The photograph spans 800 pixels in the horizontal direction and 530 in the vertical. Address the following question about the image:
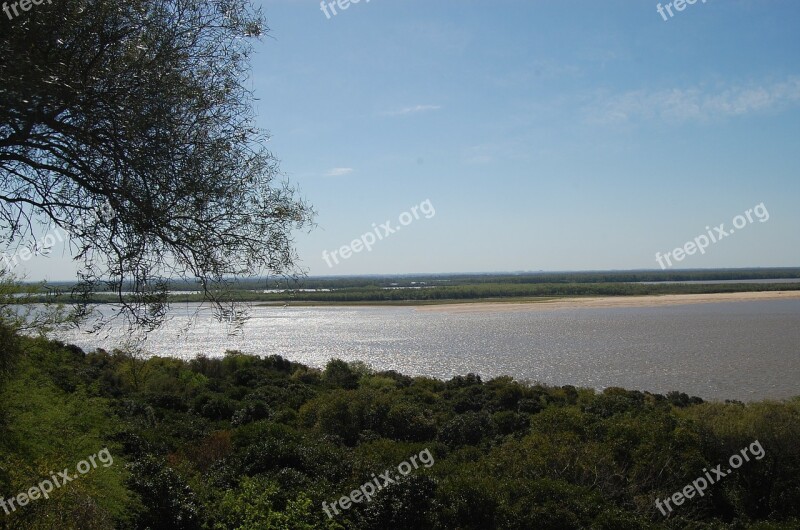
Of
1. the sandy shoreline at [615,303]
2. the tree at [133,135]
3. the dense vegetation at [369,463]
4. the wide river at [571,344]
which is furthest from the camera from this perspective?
the sandy shoreline at [615,303]

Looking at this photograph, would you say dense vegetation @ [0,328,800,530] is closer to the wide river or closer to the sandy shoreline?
the wide river

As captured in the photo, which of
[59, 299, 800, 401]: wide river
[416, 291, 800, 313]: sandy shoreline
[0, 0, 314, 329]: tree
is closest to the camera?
[0, 0, 314, 329]: tree

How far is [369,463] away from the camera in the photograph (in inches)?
482

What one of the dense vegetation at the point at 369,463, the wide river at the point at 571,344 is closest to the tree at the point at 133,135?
the dense vegetation at the point at 369,463

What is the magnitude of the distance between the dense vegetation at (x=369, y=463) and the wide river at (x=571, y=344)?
6.73 metres

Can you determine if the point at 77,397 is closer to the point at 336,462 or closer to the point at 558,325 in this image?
the point at 336,462

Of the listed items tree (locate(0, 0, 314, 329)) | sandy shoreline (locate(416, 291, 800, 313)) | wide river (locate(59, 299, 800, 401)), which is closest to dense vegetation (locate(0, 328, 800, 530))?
tree (locate(0, 0, 314, 329))

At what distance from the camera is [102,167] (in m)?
4.42

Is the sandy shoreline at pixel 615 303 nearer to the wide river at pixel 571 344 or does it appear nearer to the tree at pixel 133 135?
the wide river at pixel 571 344

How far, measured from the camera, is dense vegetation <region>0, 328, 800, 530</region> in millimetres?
7875

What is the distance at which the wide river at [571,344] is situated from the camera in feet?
119

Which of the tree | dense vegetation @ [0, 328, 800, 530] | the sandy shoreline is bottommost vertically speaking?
the sandy shoreline

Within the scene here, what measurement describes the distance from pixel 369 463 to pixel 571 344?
41.4m

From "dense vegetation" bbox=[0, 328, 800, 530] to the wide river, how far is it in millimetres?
6727
